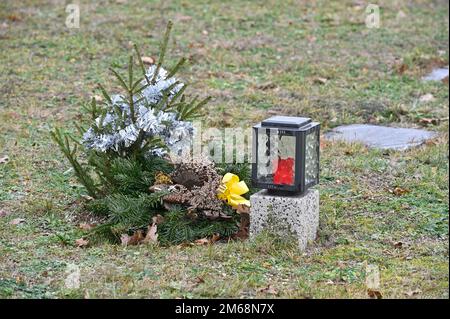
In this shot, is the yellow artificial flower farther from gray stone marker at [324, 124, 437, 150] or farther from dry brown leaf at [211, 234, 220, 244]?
gray stone marker at [324, 124, 437, 150]

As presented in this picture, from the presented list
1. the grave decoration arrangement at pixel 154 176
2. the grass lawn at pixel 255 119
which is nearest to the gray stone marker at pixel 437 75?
the grass lawn at pixel 255 119

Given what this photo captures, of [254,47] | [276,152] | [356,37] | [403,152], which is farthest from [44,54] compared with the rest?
[276,152]

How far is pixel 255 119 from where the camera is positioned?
8.05m

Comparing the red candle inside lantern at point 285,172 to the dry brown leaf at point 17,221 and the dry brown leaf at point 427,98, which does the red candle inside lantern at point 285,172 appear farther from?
the dry brown leaf at point 427,98

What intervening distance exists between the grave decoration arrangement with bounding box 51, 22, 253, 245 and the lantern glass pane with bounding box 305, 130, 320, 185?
0.45 metres

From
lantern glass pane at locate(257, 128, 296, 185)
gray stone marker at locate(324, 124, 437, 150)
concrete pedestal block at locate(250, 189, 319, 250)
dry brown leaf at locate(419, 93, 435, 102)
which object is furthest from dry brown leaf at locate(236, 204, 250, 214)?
dry brown leaf at locate(419, 93, 435, 102)

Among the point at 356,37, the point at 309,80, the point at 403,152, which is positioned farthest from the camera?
the point at 356,37

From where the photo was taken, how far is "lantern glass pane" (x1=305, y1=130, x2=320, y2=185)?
5062mm

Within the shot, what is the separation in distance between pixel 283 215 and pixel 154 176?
0.97m

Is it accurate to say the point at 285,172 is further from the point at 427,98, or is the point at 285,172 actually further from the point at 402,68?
the point at 402,68

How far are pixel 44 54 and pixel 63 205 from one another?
15.4 ft

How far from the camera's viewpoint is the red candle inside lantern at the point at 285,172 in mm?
4988
